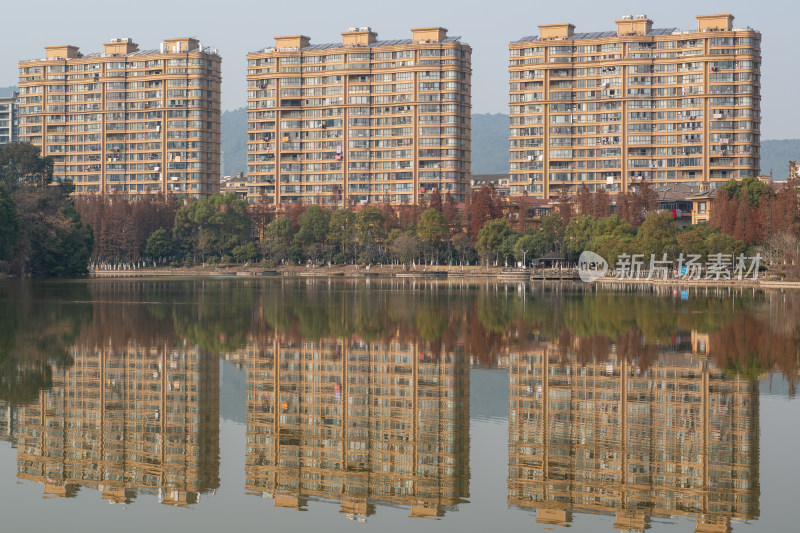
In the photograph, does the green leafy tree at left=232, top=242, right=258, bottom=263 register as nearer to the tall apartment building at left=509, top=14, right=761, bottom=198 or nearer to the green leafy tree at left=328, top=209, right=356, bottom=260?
the green leafy tree at left=328, top=209, right=356, bottom=260

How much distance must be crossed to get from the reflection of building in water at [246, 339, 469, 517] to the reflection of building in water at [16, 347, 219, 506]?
3.32 ft

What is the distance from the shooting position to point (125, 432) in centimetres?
2072

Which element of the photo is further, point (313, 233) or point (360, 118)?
point (360, 118)

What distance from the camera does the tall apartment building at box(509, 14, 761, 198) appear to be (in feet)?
511

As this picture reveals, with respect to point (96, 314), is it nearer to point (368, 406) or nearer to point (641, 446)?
point (368, 406)

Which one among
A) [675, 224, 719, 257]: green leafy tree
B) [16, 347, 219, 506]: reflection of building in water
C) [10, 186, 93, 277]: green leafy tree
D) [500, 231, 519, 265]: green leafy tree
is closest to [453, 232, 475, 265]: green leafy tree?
[500, 231, 519, 265]: green leafy tree

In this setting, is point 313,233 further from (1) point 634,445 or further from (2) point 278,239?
(1) point 634,445

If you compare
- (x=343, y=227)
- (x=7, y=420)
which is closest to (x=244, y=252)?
(x=343, y=227)

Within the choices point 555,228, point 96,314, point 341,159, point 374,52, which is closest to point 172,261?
point 341,159

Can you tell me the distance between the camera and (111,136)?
622ft

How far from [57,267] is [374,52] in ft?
260

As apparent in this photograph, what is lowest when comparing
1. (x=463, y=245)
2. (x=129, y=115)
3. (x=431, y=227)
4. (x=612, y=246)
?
(x=612, y=246)

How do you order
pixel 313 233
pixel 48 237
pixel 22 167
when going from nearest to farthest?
pixel 48 237, pixel 22 167, pixel 313 233

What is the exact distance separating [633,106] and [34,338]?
13469 centimetres
